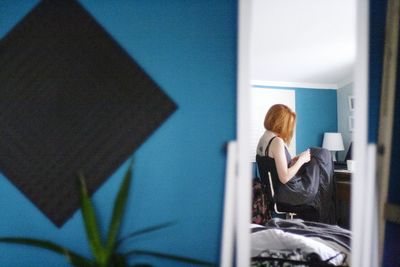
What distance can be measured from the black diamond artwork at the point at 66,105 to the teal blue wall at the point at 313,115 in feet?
11.0

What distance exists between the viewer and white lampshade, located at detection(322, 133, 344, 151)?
3.99 metres

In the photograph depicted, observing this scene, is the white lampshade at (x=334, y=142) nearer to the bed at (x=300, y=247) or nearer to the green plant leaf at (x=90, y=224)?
the bed at (x=300, y=247)

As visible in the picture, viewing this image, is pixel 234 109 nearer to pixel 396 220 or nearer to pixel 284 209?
pixel 396 220

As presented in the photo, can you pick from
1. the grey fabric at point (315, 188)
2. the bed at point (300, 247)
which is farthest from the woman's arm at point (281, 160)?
the bed at point (300, 247)

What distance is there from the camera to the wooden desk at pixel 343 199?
2.86m

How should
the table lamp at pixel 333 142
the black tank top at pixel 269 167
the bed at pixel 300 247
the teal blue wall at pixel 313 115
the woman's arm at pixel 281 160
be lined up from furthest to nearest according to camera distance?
the teal blue wall at pixel 313 115, the table lamp at pixel 333 142, the black tank top at pixel 269 167, the woman's arm at pixel 281 160, the bed at pixel 300 247

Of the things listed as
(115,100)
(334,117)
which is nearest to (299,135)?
(334,117)

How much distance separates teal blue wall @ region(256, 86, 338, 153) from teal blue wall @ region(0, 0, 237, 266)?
3.15 m

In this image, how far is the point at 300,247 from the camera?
1383 mm

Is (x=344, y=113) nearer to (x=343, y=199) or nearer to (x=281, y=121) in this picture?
(x=343, y=199)

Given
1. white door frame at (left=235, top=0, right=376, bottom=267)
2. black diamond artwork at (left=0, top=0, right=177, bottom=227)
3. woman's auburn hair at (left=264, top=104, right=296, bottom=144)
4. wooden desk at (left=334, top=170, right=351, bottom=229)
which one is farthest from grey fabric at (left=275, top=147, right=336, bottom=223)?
black diamond artwork at (left=0, top=0, right=177, bottom=227)

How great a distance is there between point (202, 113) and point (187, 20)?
16.8 inches

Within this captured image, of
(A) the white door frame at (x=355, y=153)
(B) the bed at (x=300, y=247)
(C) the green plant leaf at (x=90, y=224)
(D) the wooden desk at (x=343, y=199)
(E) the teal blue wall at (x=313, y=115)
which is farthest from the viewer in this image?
(E) the teal blue wall at (x=313, y=115)

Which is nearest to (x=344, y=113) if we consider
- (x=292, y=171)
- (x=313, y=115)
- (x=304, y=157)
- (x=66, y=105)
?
(x=313, y=115)
